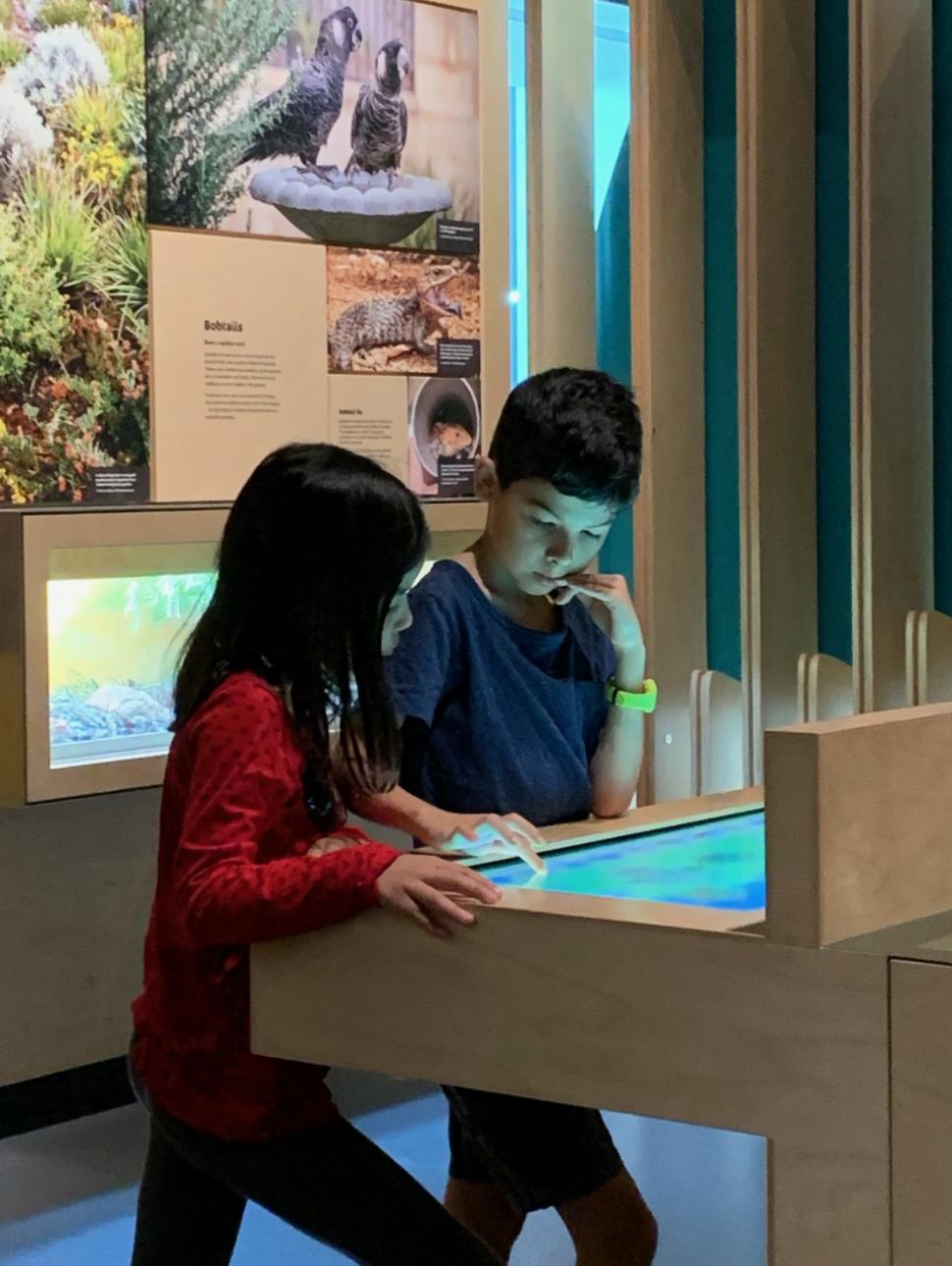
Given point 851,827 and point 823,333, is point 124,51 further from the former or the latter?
point 851,827

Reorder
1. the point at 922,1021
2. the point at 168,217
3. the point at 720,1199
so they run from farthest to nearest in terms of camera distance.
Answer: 1. the point at 168,217
2. the point at 720,1199
3. the point at 922,1021

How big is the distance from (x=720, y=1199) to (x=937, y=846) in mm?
1677

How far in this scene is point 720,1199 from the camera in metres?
2.84

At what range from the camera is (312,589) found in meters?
1.61

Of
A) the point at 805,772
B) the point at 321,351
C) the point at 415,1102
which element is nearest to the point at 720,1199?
the point at 415,1102

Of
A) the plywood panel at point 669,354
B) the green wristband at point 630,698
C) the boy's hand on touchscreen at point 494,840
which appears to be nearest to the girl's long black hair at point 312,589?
the boy's hand on touchscreen at point 494,840

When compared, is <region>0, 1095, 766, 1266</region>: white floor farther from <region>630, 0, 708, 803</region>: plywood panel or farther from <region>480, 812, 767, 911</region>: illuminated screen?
<region>480, 812, 767, 911</region>: illuminated screen

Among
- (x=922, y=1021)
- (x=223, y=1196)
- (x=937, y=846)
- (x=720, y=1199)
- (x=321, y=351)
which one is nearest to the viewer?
(x=922, y=1021)

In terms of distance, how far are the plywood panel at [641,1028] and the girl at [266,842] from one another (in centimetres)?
8

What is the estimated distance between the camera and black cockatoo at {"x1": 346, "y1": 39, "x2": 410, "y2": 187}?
3.27m

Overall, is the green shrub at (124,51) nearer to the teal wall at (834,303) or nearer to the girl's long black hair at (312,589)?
the teal wall at (834,303)

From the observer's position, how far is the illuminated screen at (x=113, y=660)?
2895 millimetres

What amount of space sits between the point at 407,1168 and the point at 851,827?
1985mm

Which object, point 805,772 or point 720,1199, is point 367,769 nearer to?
point 805,772
